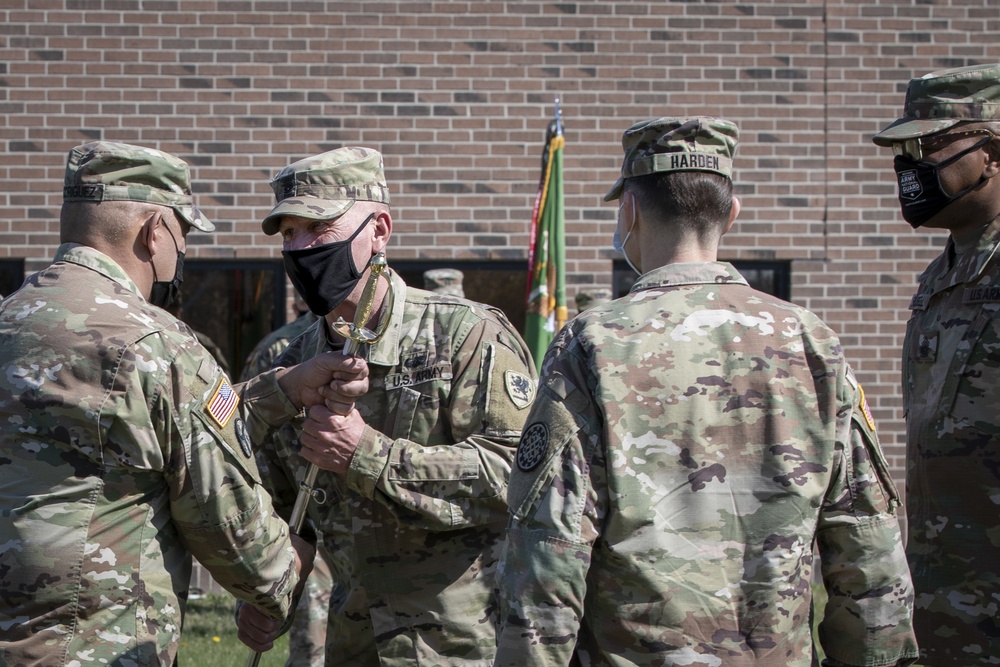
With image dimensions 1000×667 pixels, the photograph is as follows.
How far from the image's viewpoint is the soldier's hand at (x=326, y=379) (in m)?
3.25

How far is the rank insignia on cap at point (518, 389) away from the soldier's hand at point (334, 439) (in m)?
0.50

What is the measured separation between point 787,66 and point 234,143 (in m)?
4.06

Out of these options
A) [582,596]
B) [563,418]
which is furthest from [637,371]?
[582,596]

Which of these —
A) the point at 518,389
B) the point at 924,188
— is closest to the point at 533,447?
the point at 518,389

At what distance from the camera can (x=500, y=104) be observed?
26.6 ft

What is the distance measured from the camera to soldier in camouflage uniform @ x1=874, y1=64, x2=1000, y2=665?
3.47 meters

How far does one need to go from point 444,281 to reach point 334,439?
14.6 feet

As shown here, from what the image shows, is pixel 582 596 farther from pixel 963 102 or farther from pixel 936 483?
pixel 963 102

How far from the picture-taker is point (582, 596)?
2.44m

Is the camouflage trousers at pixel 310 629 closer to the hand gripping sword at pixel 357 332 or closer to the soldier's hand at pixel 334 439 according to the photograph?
the hand gripping sword at pixel 357 332

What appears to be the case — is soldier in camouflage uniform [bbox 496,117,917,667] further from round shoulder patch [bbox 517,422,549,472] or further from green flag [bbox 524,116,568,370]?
green flag [bbox 524,116,568,370]

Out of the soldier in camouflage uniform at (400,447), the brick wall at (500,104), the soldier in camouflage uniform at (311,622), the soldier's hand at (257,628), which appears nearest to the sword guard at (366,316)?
the soldier in camouflage uniform at (400,447)

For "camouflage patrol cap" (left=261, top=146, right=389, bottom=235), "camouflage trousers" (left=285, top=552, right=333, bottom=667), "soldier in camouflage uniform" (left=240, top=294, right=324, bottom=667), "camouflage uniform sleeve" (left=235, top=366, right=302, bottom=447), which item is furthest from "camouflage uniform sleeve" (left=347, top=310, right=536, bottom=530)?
"camouflage trousers" (left=285, top=552, right=333, bottom=667)

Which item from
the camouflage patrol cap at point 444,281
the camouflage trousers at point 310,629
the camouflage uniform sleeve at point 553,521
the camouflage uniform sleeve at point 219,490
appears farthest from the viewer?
the camouflage patrol cap at point 444,281
